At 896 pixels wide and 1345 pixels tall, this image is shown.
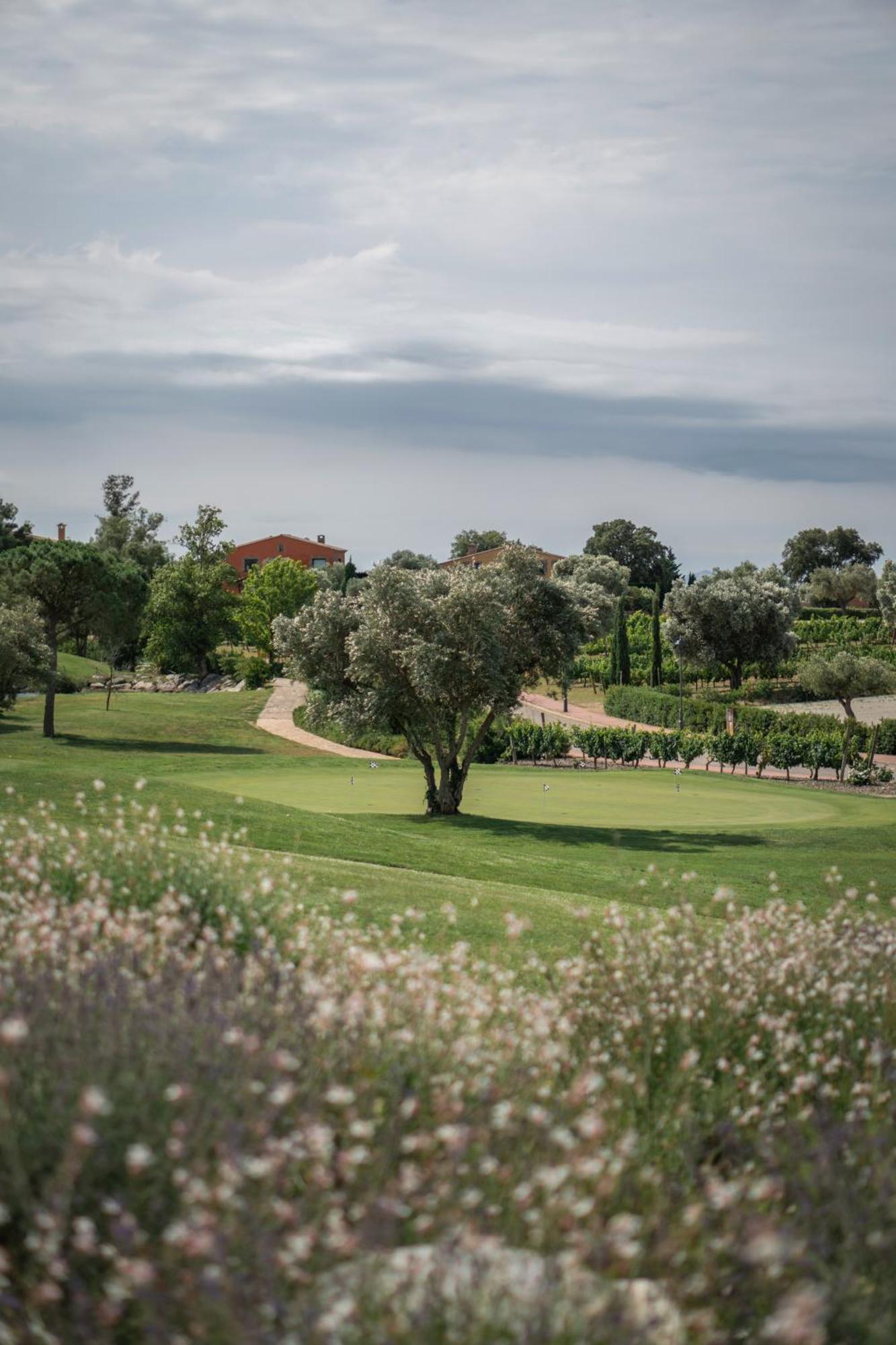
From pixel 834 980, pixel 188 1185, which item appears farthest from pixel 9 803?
pixel 188 1185

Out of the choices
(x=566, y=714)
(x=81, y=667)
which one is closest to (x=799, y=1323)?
(x=566, y=714)

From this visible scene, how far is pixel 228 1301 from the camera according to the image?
3596mm

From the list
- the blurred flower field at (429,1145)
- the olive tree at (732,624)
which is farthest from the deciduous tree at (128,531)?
the blurred flower field at (429,1145)

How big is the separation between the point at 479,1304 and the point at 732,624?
68.5 meters

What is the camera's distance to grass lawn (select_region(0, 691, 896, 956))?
13.2 m

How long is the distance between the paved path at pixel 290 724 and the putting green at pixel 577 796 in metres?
8.22

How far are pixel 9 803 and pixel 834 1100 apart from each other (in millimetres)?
10813

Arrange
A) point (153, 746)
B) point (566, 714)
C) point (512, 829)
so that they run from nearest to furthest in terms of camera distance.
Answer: point (512, 829) → point (153, 746) → point (566, 714)

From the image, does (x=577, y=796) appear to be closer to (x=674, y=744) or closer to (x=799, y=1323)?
(x=674, y=744)

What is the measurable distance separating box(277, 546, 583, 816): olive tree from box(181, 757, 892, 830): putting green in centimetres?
213

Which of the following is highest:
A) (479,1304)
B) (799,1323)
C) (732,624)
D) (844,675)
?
(732,624)

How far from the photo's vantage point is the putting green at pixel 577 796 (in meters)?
27.6

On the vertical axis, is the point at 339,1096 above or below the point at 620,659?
below

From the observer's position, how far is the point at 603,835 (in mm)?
23922
